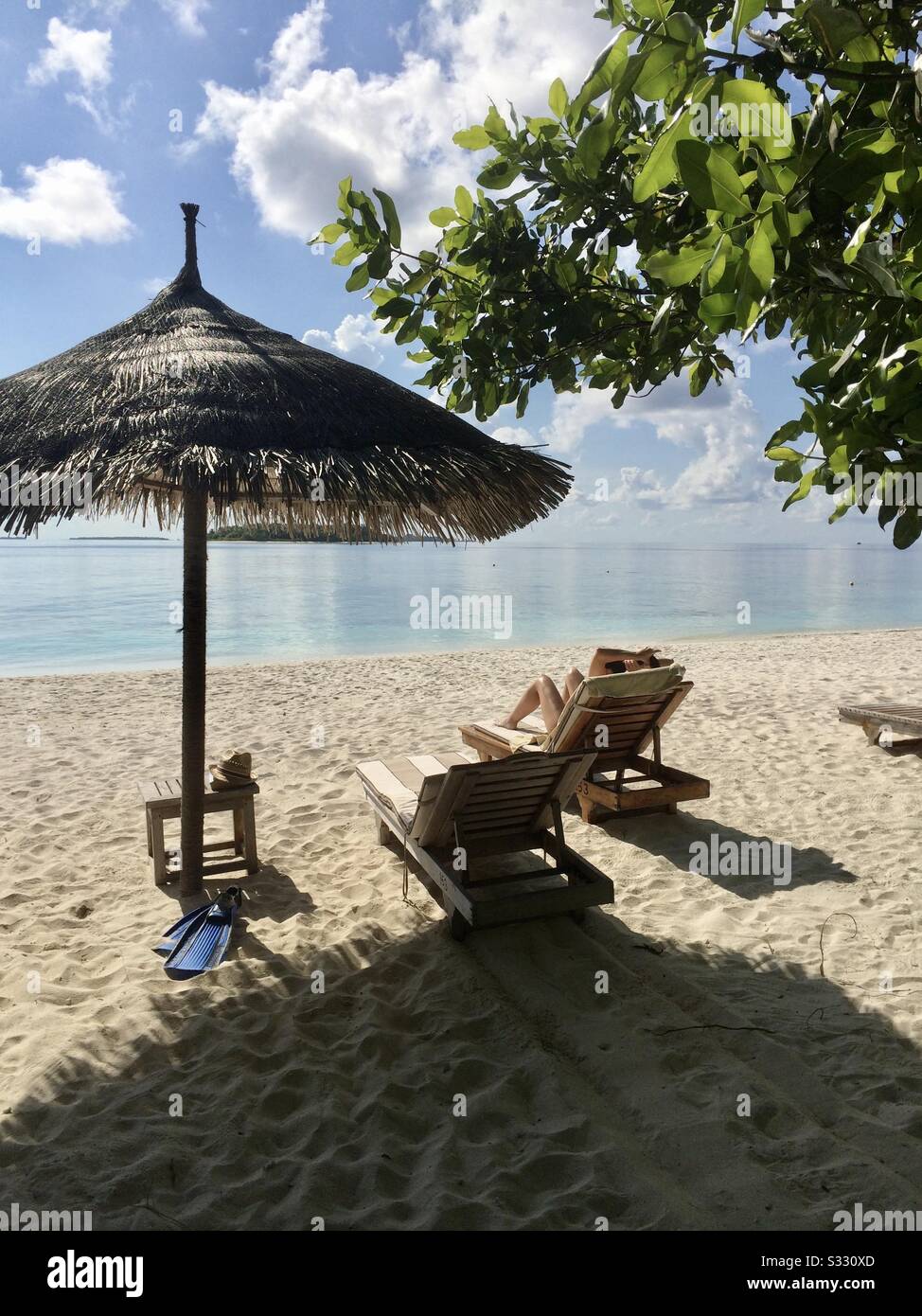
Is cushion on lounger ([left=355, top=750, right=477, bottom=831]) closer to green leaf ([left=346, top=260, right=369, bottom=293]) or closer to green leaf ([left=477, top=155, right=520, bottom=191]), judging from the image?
green leaf ([left=346, top=260, right=369, bottom=293])

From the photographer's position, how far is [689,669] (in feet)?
48.0

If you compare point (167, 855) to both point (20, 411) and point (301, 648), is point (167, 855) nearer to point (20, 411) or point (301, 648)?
point (20, 411)

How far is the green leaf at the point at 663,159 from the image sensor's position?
125 cm

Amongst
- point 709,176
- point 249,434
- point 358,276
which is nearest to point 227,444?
point 249,434

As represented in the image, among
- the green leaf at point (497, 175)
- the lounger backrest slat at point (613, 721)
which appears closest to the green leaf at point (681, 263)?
the green leaf at point (497, 175)

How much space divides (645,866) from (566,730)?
105 cm

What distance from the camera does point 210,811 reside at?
4.98m

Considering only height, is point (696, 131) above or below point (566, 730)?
above

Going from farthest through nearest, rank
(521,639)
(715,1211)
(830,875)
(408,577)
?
(408,577)
(521,639)
(830,875)
(715,1211)

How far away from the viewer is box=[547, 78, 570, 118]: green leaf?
218 centimetres

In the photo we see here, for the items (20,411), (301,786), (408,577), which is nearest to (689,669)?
(301,786)

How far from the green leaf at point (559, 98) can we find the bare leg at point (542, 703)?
4603 millimetres

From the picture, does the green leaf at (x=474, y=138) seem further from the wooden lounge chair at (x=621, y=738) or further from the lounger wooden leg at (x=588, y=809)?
the lounger wooden leg at (x=588, y=809)

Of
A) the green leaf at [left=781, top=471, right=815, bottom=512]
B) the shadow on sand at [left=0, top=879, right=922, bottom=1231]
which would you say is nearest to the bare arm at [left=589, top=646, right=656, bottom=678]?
the shadow on sand at [left=0, top=879, right=922, bottom=1231]
